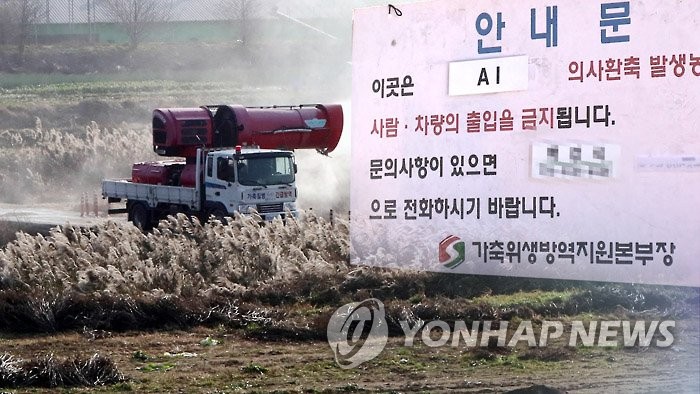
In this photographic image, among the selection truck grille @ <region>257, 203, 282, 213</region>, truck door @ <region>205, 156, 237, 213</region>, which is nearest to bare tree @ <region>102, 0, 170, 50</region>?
truck door @ <region>205, 156, 237, 213</region>

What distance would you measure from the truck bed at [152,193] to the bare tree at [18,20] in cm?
2987

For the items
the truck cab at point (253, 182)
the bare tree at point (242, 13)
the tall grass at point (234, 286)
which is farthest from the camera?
the bare tree at point (242, 13)

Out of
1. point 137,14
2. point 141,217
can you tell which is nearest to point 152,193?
point 141,217

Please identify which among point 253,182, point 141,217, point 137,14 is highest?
point 137,14

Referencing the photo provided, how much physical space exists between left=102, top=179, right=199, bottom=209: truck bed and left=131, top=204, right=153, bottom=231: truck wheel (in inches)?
9.9

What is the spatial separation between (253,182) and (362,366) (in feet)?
46.0

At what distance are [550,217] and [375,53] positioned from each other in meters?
3.53

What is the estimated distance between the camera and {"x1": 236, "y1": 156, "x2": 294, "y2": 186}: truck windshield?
25719 millimetres

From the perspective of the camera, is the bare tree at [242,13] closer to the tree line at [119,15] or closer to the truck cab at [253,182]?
the tree line at [119,15]

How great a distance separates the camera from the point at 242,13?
54438 millimetres

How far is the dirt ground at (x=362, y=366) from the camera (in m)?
10.9

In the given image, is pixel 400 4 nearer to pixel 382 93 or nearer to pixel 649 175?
pixel 382 93

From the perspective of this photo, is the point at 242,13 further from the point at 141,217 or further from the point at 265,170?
the point at 265,170

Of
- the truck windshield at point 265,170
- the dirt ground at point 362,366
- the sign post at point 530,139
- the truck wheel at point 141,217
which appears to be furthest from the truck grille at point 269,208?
the dirt ground at point 362,366
